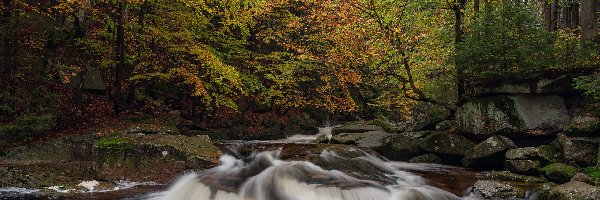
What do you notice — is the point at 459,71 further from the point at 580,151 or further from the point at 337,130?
the point at 337,130

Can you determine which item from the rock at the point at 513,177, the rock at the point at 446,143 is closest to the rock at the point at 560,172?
the rock at the point at 513,177

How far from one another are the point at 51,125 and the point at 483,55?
13.9m

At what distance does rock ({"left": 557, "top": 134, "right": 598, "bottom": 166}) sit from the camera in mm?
9531

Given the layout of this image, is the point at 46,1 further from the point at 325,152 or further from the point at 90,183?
the point at 325,152

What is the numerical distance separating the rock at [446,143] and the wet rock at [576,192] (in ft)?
14.7

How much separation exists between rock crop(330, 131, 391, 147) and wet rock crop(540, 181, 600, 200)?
6.69 meters

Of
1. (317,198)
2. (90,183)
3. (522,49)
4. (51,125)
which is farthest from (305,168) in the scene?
(51,125)

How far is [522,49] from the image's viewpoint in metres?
11.3

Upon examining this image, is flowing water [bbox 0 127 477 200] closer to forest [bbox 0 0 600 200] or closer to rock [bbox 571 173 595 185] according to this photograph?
forest [bbox 0 0 600 200]

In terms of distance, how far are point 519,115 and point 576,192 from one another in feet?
14.1

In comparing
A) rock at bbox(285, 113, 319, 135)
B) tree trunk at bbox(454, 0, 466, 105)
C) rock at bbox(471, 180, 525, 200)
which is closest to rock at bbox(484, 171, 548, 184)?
rock at bbox(471, 180, 525, 200)

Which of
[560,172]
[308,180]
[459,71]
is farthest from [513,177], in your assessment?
[308,180]

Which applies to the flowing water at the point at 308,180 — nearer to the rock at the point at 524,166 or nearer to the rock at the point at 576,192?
the rock at the point at 524,166

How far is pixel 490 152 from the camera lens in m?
11.4
